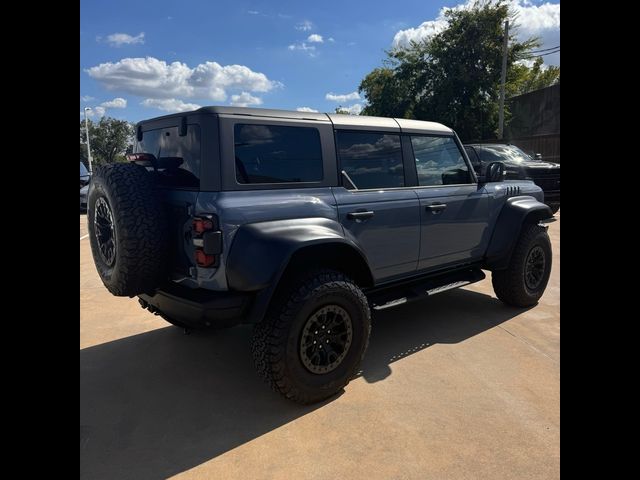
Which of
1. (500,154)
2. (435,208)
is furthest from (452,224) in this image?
(500,154)

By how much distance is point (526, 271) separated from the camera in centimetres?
452

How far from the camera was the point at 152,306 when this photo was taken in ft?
10.0

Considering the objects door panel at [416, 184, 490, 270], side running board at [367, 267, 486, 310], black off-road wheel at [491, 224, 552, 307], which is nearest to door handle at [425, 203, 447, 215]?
door panel at [416, 184, 490, 270]

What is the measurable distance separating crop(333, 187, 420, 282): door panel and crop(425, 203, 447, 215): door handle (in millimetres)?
135

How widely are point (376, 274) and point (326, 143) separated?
107 cm

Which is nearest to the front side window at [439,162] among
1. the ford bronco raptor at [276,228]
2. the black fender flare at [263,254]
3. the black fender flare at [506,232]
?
the ford bronco raptor at [276,228]

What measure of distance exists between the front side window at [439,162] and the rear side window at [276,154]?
1136 mm

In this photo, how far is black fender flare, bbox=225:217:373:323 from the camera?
251cm

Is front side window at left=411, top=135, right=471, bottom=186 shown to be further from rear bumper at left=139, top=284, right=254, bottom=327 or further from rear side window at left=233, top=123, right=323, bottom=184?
rear bumper at left=139, top=284, right=254, bottom=327

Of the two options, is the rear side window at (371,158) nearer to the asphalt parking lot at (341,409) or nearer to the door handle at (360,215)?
the door handle at (360,215)
